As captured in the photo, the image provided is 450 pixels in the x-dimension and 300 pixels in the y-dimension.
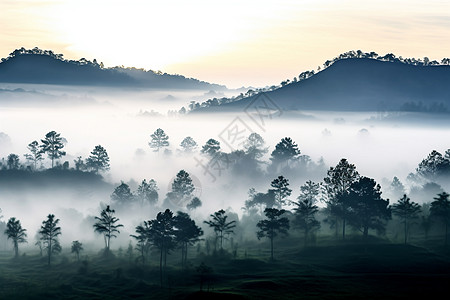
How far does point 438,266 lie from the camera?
136 m

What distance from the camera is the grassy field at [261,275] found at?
12044 cm

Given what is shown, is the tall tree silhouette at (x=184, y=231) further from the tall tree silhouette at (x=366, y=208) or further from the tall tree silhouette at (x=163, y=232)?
the tall tree silhouette at (x=366, y=208)

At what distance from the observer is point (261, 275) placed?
132875 millimetres

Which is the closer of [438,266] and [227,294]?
[227,294]

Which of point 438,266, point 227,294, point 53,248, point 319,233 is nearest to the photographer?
point 227,294

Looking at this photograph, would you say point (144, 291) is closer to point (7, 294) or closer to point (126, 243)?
point (7, 294)

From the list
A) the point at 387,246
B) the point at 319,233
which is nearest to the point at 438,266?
the point at 387,246

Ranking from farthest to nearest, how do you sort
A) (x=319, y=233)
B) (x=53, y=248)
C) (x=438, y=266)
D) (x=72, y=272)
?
(x=319, y=233)
(x=53, y=248)
(x=72, y=272)
(x=438, y=266)

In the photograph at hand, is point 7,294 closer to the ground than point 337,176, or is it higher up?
closer to the ground

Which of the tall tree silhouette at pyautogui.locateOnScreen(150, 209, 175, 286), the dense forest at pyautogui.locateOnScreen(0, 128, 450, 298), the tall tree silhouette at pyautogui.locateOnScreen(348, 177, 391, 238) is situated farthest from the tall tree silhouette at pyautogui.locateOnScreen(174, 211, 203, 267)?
the tall tree silhouette at pyautogui.locateOnScreen(348, 177, 391, 238)

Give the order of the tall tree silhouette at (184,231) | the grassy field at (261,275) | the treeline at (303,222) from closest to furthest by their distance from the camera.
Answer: the grassy field at (261,275)
the treeline at (303,222)
the tall tree silhouette at (184,231)

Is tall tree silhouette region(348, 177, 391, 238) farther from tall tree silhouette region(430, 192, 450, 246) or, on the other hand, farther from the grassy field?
tall tree silhouette region(430, 192, 450, 246)

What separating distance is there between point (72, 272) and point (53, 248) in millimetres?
20039

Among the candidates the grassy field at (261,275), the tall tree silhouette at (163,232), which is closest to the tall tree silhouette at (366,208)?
the grassy field at (261,275)
